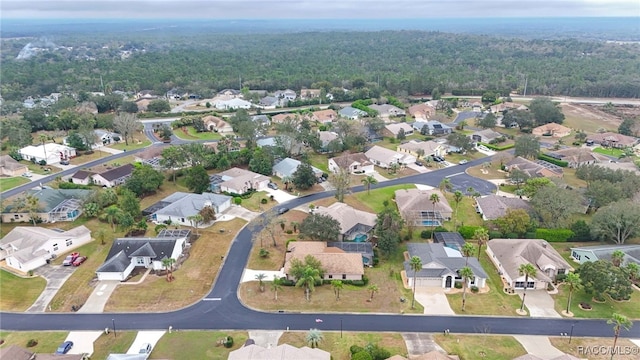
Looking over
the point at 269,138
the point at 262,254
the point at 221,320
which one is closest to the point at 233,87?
the point at 269,138

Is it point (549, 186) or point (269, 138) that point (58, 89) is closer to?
point (269, 138)

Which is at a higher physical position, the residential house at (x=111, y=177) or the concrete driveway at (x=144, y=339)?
the residential house at (x=111, y=177)

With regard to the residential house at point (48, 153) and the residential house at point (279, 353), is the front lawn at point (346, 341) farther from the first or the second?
the residential house at point (48, 153)

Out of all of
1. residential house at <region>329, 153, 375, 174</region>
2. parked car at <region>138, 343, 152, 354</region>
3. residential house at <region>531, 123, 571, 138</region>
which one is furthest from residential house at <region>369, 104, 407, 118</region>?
parked car at <region>138, 343, 152, 354</region>

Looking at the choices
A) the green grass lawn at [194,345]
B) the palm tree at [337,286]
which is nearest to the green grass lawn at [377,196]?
the palm tree at [337,286]

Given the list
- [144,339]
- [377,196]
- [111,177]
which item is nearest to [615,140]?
[377,196]
